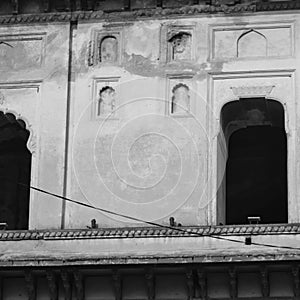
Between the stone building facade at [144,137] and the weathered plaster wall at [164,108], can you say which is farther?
the weathered plaster wall at [164,108]

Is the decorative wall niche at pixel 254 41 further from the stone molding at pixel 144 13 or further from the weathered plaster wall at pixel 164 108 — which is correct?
the stone molding at pixel 144 13

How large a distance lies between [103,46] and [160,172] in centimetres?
195

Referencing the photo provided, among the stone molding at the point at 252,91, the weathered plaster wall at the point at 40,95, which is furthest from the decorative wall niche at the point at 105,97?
the stone molding at the point at 252,91

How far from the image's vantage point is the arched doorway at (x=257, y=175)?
21.4 meters

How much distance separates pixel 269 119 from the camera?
19.9m

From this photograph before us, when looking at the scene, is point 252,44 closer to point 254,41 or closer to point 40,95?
point 254,41

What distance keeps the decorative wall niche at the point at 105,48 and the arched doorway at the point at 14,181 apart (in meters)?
1.81

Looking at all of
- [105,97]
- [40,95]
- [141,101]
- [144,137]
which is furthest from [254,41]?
[40,95]

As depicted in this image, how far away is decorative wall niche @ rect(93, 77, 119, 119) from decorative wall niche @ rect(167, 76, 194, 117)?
28.2 inches

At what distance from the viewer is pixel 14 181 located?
21781 millimetres

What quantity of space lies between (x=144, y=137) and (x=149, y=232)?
4.35ft

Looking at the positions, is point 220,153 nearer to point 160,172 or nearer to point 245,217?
point 160,172

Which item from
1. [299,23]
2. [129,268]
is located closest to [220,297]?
[129,268]

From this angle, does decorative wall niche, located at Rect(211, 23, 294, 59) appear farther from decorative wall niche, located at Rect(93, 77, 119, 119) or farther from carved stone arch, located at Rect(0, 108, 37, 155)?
carved stone arch, located at Rect(0, 108, 37, 155)
